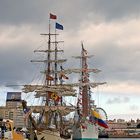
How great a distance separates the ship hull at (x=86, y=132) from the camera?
154 m

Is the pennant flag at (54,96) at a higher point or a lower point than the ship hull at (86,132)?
higher

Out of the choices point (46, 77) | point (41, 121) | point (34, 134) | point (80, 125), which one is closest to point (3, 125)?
point (34, 134)

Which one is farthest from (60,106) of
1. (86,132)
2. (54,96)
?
(86,132)

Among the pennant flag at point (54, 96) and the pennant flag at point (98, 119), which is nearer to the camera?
the pennant flag at point (54, 96)

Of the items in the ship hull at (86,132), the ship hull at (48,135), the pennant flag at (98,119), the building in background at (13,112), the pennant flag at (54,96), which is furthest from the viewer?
the pennant flag at (98,119)

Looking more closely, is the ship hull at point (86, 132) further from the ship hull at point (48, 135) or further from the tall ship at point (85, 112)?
the ship hull at point (48, 135)

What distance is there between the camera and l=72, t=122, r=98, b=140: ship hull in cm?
15438

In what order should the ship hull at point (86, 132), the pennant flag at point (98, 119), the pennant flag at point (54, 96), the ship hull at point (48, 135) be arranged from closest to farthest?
the ship hull at point (48, 135)
the pennant flag at point (54, 96)
the ship hull at point (86, 132)
the pennant flag at point (98, 119)

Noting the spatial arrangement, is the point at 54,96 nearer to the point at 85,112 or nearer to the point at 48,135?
the point at 48,135

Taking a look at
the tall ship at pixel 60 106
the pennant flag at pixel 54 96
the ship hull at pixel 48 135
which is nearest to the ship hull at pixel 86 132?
the tall ship at pixel 60 106

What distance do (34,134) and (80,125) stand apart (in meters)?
67.1

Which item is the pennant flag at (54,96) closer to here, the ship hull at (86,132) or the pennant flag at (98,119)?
the ship hull at (86,132)

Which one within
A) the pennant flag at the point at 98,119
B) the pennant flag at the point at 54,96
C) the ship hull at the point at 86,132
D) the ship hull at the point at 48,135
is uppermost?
the pennant flag at the point at 54,96

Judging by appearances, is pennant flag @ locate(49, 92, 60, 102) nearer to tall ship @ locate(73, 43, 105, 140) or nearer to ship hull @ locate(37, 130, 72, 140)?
ship hull @ locate(37, 130, 72, 140)
